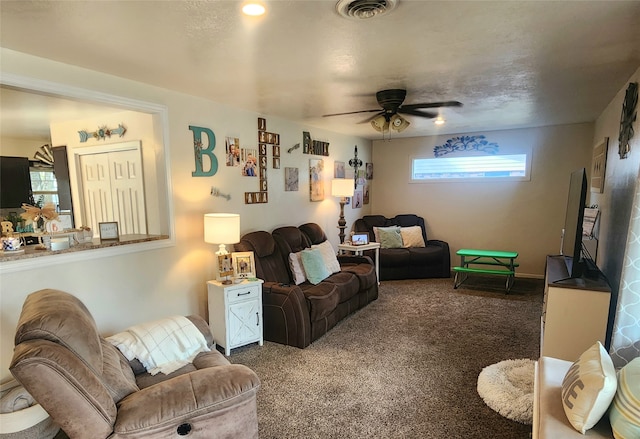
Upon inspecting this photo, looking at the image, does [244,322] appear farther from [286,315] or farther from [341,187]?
[341,187]

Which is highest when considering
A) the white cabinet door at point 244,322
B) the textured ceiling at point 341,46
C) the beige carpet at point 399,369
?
the textured ceiling at point 341,46

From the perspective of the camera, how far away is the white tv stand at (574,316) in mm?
2285

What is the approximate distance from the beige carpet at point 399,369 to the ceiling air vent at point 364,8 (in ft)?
7.50

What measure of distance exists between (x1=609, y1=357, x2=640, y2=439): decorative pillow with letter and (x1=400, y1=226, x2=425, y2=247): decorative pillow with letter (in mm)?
4339

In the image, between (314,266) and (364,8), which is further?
(314,266)

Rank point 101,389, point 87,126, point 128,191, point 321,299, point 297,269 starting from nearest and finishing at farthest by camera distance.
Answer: point 101,389 < point 321,299 < point 128,191 < point 87,126 < point 297,269

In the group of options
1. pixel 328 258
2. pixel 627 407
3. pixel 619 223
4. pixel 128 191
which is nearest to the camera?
pixel 627 407

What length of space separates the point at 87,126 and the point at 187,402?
11.3 ft

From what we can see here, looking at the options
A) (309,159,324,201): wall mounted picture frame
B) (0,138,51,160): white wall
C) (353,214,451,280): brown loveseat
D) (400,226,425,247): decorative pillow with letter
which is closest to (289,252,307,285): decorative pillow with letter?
(309,159,324,201): wall mounted picture frame

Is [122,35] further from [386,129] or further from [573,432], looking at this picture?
[573,432]

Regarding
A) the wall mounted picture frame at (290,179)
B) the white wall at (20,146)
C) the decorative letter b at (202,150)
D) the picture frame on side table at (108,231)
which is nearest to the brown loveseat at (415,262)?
the wall mounted picture frame at (290,179)

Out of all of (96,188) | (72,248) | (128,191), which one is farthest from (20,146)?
(72,248)

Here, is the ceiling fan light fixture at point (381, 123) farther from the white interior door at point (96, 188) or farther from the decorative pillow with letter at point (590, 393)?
the white interior door at point (96, 188)

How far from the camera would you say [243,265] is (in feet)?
10.8
